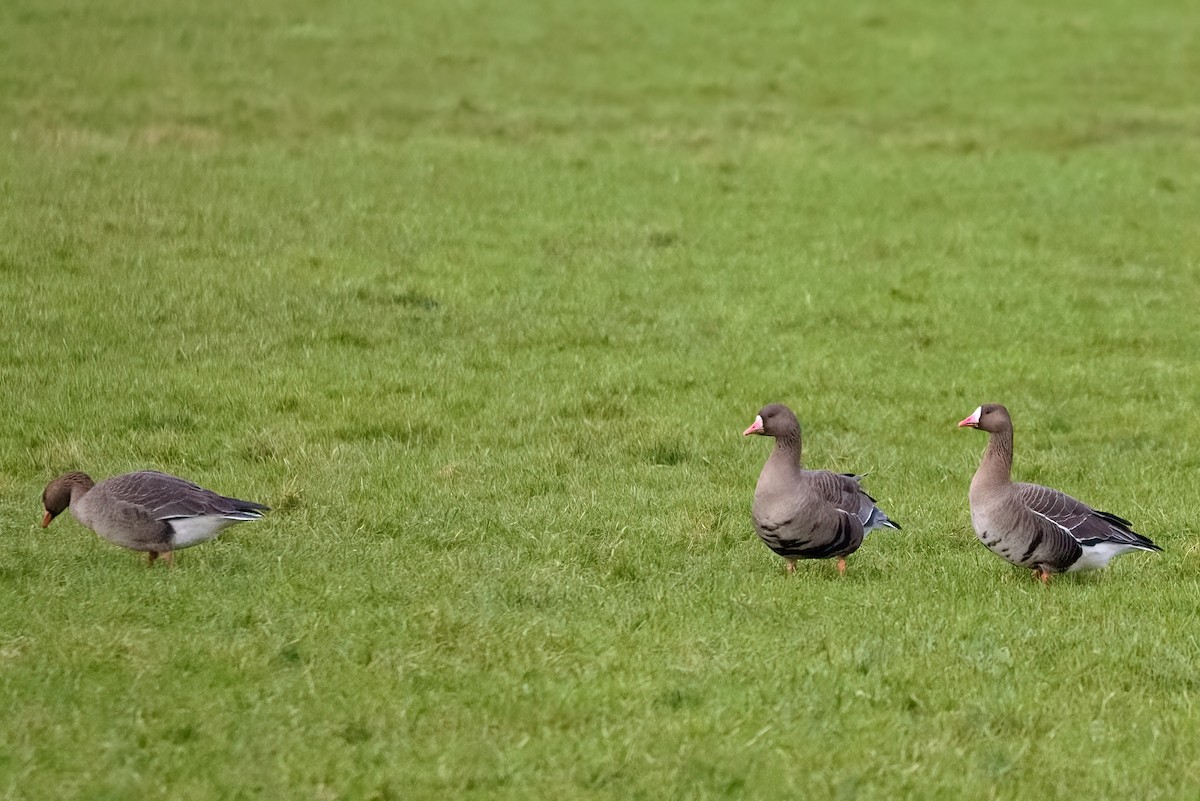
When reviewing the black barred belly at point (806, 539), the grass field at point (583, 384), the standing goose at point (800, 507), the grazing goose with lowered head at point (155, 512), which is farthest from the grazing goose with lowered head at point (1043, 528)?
the grazing goose with lowered head at point (155, 512)

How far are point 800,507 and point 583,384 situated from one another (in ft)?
24.4

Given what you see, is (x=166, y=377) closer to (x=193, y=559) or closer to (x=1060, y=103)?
(x=193, y=559)

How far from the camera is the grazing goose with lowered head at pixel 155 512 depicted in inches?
459

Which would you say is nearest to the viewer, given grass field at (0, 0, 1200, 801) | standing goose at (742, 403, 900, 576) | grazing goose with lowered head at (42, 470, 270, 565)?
grass field at (0, 0, 1200, 801)

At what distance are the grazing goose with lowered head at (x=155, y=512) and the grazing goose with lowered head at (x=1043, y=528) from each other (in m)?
5.80

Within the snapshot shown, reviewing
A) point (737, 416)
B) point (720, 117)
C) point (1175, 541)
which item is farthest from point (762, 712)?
point (720, 117)

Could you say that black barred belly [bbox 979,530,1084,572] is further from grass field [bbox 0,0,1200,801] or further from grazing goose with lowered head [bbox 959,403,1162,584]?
grass field [bbox 0,0,1200,801]

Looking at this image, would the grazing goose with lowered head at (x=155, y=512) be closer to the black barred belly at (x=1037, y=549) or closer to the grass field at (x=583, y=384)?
the grass field at (x=583, y=384)

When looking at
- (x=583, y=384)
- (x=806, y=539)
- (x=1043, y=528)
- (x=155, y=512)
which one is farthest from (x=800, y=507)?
(x=583, y=384)

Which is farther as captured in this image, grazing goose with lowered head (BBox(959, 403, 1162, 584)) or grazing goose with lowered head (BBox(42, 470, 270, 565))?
grazing goose with lowered head (BBox(959, 403, 1162, 584))

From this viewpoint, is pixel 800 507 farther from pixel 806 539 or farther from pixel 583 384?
pixel 583 384

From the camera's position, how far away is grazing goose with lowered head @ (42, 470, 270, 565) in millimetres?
11656

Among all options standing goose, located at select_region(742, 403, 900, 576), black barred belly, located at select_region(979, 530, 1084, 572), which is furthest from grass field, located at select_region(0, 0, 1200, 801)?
standing goose, located at select_region(742, 403, 900, 576)

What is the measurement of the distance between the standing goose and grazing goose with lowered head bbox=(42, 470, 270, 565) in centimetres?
399
